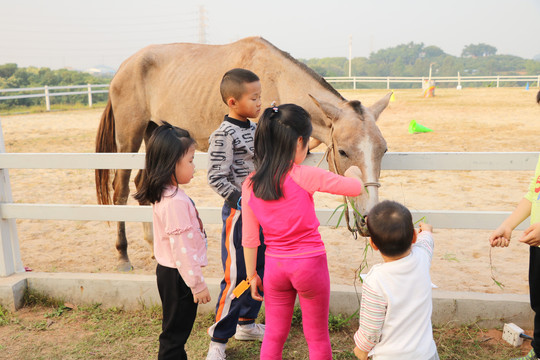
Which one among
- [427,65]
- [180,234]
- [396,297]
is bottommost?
[396,297]

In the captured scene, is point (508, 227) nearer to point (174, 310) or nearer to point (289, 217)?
point (289, 217)

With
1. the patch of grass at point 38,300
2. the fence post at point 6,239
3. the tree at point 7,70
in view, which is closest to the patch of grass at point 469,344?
the patch of grass at point 38,300

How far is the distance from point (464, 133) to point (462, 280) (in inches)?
386

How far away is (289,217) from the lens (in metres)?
2.14

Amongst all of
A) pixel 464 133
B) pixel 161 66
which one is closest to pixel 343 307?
pixel 161 66

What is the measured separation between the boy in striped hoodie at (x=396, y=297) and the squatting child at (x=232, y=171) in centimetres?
105

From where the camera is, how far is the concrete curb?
3266mm

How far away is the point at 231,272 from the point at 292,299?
668 mm

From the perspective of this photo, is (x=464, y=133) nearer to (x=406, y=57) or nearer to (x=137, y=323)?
(x=137, y=323)

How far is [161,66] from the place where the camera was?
5.43 meters

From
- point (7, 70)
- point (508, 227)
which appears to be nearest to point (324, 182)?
point (508, 227)

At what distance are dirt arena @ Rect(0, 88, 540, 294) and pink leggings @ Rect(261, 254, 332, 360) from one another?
1.36 meters

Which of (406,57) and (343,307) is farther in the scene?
(406,57)

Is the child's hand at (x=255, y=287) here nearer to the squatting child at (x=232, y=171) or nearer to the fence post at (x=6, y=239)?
the squatting child at (x=232, y=171)
